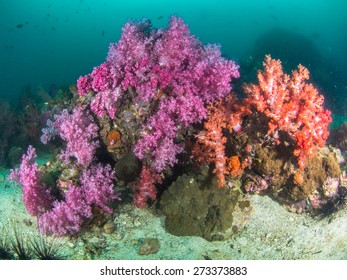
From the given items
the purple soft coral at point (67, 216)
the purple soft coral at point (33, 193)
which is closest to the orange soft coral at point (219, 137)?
the purple soft coral at point (67, 216)

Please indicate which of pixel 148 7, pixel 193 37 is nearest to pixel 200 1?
pixel 148 7

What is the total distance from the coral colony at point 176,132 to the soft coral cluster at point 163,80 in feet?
0.06

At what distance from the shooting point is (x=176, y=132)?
5.19m

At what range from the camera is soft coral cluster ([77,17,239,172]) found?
493 cm

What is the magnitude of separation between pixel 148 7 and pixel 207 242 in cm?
9756

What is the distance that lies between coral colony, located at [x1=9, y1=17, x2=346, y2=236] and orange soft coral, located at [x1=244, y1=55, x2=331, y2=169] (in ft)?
0.06

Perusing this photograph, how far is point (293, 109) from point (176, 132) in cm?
206

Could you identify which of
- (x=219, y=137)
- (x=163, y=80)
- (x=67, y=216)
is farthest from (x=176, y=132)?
(x=67, y=216)

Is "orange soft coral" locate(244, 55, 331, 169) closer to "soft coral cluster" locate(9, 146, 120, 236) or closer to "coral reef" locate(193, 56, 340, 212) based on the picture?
"coral reef" locate(193, 56, 340, 212)

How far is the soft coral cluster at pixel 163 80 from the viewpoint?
16.2 feet

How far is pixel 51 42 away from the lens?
7550 centimetres
